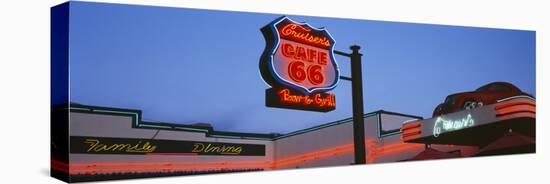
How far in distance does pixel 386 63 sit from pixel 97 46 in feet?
16.5

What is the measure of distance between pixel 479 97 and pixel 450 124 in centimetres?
84

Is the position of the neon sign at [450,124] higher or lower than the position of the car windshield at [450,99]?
lower

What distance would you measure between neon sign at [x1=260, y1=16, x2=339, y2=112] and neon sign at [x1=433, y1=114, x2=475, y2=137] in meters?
2.29

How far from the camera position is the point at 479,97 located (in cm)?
1423

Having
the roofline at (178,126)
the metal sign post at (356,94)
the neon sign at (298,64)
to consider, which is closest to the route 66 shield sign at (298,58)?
the neon sign at (298,64)

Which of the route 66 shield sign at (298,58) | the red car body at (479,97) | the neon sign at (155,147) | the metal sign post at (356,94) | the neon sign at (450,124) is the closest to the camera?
the neon sign at (155,147)

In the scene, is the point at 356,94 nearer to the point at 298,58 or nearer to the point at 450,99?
the point at 298,58

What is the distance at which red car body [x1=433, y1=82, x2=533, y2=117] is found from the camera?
45.5ft

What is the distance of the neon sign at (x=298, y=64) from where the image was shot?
11.9 metres

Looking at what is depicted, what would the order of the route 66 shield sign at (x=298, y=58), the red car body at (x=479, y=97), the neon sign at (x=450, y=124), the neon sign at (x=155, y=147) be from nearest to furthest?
the neon sign at (x=155, y=147), the route 66 shield sign at (x=298, y=58), the neon sign at (x=450, y=124), the red car body at (x=479, y=97)

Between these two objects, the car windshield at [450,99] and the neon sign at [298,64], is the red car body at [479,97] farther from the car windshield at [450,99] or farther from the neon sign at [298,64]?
the neon sign at [298,64]

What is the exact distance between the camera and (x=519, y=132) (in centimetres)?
1470

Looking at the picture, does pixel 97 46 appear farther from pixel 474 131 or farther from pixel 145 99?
pixel 474 131

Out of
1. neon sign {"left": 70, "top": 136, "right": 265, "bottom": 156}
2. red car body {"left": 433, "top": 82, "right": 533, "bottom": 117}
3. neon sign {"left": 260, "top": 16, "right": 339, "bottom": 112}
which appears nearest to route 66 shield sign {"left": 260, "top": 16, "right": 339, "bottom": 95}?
neon sign {"left": 260, "top": 16, "right": 339, "bottom": 112}
